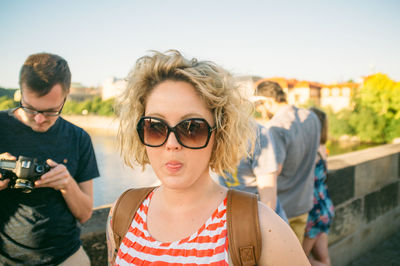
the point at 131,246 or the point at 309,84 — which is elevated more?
the point at 309,84

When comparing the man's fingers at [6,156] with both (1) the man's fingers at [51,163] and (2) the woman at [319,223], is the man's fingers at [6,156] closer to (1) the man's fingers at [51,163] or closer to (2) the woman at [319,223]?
(1) the man's fingers at [51,163]

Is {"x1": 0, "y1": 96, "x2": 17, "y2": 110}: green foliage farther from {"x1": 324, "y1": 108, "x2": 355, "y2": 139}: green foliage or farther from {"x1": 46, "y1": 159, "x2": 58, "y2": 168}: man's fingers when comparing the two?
{"x1": 324, "y1": 108, "x2": 355, "y2": 139}: green foliage

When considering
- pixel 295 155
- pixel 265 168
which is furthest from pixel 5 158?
pixel 295 155

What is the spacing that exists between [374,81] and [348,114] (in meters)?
6.22

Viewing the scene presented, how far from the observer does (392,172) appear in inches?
175

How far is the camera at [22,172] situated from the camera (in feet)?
4.92

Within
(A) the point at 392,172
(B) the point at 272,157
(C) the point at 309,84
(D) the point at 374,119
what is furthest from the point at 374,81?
(B) the point at 272,157

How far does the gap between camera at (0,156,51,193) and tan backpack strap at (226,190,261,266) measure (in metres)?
1.02

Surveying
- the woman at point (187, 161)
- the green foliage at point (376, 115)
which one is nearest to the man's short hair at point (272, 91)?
the woman at point (187, 161)

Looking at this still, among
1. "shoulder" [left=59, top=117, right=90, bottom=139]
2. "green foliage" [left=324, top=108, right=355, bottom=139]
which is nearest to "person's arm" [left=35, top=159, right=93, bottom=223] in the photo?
"shoulder" [left=59, top=117, right=90, bottom=139]

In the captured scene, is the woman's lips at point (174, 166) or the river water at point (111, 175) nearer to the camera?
the woman's lips at point (174, 166)

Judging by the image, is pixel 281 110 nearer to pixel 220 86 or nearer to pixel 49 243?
pixel 220 86

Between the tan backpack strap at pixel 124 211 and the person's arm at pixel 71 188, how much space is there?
49 centimetres

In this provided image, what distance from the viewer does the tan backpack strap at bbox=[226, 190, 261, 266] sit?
107 centimetres
